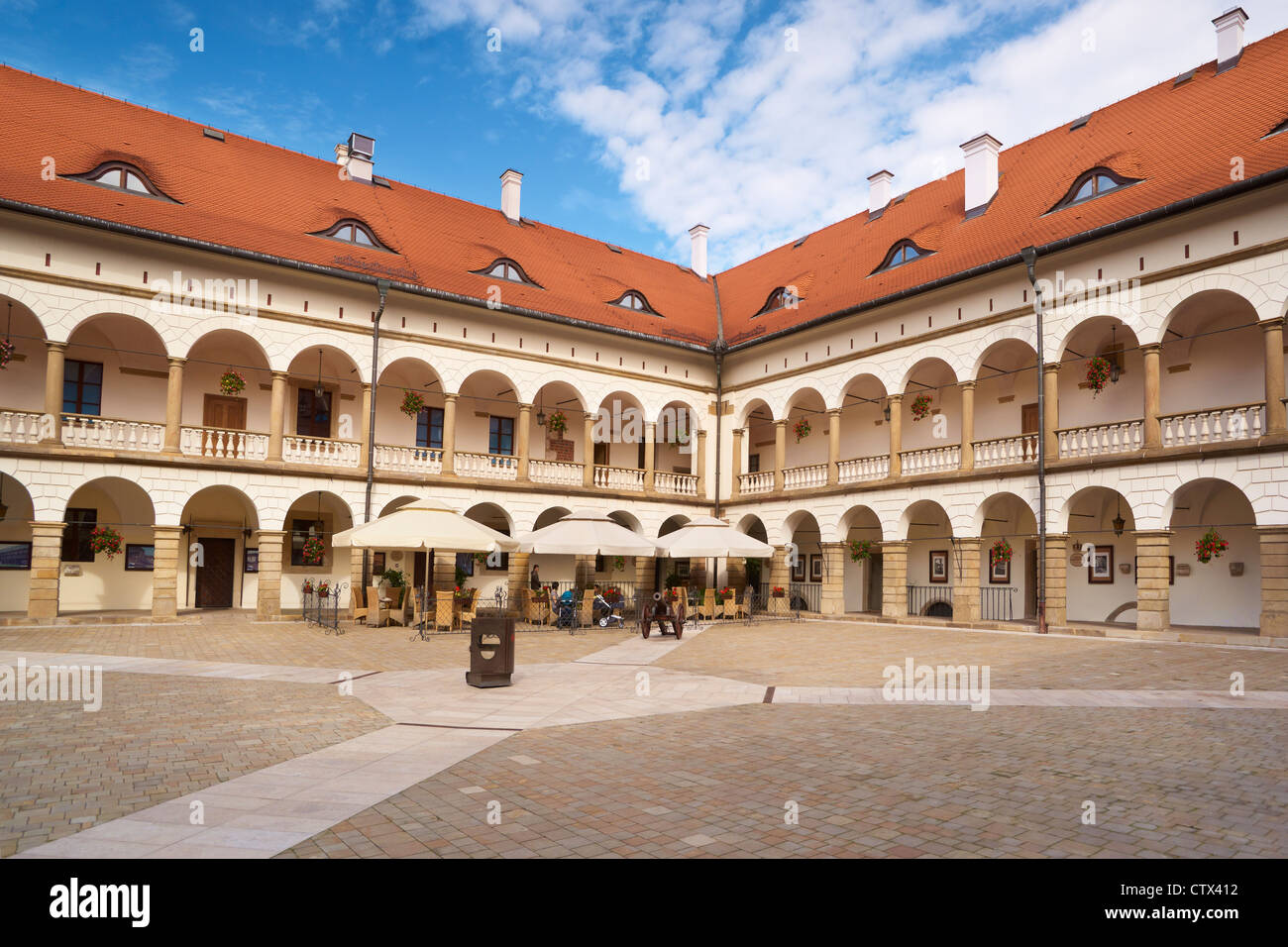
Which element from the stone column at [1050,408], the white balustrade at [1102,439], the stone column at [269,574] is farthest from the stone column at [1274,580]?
the stone column at [269,574]

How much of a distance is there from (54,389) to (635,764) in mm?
18995

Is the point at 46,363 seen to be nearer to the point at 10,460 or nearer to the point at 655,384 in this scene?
the point at 10,460

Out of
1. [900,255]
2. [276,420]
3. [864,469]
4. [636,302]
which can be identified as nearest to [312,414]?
[276,420]

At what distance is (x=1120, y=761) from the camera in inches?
266

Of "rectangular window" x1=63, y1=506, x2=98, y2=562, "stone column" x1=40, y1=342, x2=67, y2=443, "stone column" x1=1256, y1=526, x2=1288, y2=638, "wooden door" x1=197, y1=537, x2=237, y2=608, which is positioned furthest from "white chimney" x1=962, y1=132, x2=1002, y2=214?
"rectangular window" x1=63, y1=506, x2=98, y2=562

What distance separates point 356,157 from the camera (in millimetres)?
27297

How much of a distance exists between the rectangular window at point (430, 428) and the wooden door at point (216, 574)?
6256mm

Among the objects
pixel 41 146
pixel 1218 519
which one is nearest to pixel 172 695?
pixel 41 146

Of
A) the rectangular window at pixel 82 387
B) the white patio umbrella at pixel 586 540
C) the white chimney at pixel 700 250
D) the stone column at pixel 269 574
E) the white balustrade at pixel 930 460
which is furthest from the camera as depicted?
the white chimney at pixel 700 250

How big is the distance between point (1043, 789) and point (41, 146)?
1001 inches

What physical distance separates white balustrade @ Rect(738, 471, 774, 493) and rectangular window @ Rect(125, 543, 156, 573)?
18715 mm

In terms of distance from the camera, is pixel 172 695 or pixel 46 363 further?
pixel 46 363

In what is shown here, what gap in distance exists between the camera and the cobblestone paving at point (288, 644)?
13.2 m

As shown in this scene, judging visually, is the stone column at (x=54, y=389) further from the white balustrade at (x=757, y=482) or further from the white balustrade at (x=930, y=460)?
the white balustrade at (x=930, y=460)
